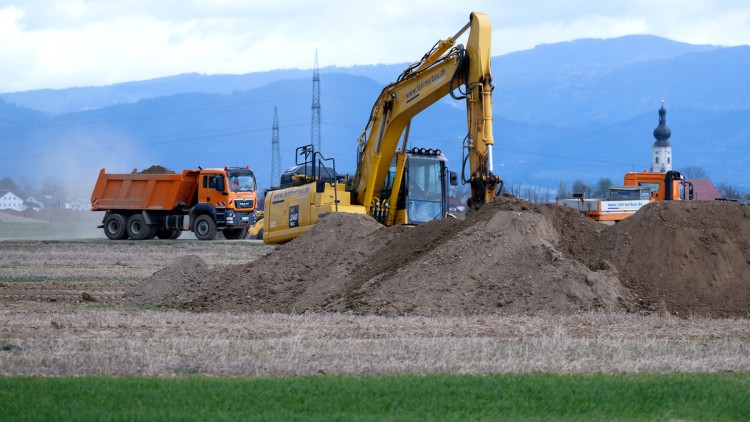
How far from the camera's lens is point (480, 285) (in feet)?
59.3

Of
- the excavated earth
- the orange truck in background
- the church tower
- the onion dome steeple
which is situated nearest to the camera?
the excavated earth

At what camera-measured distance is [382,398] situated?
388 inches

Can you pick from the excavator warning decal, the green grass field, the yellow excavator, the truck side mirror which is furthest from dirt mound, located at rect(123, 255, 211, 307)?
the truck side mirror

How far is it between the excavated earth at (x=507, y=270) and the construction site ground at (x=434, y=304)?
0.03 metres

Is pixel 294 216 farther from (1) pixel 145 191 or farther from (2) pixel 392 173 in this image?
(1) pixel 145 191

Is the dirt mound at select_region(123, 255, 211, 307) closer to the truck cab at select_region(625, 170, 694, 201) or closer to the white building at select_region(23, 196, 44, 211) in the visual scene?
the truck cab at select_region(625, 170, 694, 201)

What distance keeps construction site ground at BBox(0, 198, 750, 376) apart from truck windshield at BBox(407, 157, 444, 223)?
21.1 ft

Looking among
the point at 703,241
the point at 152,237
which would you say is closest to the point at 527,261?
the point at 703,241

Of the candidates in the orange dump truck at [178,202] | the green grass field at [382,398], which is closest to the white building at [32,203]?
the orange dump truck at [178,202]

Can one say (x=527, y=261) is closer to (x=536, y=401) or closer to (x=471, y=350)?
Result: (x=471, y=350)

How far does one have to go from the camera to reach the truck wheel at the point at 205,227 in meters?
47.1

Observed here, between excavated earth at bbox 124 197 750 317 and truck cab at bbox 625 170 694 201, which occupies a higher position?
truck cab at bbox 625 170 694 201

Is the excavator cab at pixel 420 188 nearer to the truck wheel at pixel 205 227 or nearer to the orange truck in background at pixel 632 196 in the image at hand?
the orange truck in background at pixel 632 196

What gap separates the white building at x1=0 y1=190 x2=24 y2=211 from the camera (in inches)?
6752
